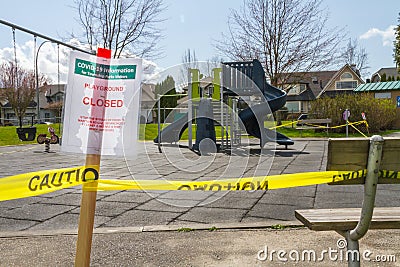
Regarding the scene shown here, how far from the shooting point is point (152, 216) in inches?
189

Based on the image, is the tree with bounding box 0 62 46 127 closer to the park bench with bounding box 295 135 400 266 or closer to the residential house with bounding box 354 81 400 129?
the park bench with bounding box 295 135 400 266

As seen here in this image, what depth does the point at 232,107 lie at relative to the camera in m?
14.0

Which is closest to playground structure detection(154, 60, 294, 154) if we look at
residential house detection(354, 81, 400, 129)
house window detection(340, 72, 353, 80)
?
residential house detection(354, 81, 400, 129)

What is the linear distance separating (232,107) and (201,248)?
10.6 metres

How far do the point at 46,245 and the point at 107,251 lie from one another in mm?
618

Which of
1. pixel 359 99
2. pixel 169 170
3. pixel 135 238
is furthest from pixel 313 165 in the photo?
pixel 359 99

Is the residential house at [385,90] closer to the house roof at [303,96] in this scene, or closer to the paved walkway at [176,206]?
the house roof at [303,96]

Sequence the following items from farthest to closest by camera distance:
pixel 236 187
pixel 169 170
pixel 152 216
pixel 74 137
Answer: pixel 169 170 < pixel 152 216 < pixel 236 187 < pixel 74 137

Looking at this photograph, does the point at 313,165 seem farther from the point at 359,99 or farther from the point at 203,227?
the point at 359,99

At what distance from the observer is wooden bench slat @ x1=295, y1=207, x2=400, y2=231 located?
2.68 m

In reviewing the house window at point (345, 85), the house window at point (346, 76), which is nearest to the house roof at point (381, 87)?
the house window at point (346, 76)

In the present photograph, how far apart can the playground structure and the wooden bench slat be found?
28.3 feet

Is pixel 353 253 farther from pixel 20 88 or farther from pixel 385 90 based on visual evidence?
pixel 385 90

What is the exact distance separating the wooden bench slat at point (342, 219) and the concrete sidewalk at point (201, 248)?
558mm
